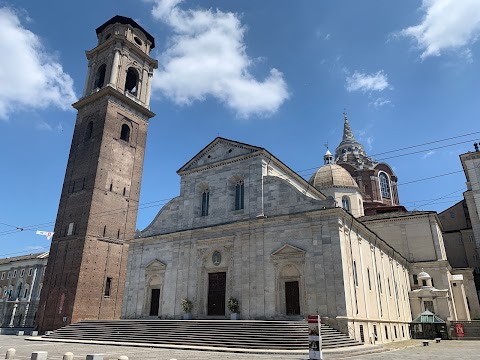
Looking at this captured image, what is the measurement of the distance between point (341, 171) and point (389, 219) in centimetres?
932

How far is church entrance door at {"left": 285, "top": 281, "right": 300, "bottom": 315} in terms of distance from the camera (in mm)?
22044

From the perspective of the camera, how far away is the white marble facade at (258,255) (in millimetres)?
21703

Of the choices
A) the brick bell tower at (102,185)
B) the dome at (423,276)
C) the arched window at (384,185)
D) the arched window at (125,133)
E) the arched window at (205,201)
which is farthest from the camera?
the arched window at (384,185)

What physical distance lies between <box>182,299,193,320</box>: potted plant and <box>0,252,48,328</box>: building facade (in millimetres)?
38694

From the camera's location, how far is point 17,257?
202 feet

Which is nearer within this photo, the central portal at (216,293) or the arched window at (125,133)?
the central portal at (216,293)

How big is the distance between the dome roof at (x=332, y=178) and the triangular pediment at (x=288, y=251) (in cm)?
2380

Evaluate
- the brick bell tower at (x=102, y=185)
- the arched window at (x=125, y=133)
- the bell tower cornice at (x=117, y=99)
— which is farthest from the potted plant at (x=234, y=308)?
the bell tower cornice at (x=117, y=99)

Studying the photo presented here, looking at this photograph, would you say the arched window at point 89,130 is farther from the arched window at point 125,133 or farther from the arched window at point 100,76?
the arched window at point 100,76

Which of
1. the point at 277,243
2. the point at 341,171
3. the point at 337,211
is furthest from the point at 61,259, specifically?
→ the point at 341,171

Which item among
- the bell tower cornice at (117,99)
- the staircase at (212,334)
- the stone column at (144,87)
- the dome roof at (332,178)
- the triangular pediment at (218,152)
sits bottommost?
the staircase at (212,334)

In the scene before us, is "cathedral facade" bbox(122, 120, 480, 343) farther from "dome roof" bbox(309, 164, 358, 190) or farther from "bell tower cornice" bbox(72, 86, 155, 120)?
"bell tower cornice" bbox(72, 86, 155, 120)

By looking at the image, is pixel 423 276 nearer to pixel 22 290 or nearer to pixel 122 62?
pixel 122 62

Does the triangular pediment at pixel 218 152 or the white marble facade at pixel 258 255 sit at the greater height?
the triangular pediment at pixel 218 152
